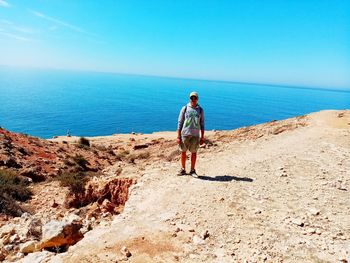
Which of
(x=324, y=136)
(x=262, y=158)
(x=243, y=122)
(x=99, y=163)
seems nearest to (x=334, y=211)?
(x=262, y=158)

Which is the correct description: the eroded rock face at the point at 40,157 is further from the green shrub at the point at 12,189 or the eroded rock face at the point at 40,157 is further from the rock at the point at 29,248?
the rock at the point at 29,248

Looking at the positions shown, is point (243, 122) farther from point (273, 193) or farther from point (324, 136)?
point (273, 193)

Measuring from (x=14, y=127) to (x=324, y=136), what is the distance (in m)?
83.6

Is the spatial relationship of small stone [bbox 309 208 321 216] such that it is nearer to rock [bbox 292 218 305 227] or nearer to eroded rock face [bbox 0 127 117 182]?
rock [bbox 292 218 305 227]

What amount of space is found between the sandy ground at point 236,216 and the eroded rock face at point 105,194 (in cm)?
74

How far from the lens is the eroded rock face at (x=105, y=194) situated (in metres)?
10.0

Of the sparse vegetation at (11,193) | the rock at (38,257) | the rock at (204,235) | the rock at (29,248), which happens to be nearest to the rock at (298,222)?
the rock at (204,235)

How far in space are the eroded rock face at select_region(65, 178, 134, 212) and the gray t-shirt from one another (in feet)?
8.90

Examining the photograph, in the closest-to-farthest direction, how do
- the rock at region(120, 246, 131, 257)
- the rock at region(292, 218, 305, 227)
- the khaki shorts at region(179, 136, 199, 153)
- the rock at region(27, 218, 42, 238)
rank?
the rock at region(120, 246, 131, 257) → the rock at region(292, 218, 305, 227) → the rock at region(27, 218, 42, 238) → the khaki shorts at region(179, 136, 199, 153)

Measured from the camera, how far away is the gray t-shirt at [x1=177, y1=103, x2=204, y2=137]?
30.4ft

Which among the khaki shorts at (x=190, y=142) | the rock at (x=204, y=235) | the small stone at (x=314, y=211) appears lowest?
the rock at (x=204, y=235)

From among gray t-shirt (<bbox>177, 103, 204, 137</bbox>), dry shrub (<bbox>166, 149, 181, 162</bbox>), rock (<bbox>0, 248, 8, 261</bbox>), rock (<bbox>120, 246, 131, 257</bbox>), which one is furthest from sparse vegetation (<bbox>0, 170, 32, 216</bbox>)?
dry shrub (<bbox>166, 149, 181, 162</bbox>)

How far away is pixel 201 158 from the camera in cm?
1273

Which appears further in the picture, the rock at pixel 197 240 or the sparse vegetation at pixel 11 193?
the sparse vegetation at pixel 11 193
